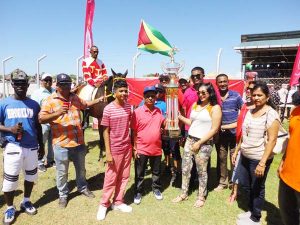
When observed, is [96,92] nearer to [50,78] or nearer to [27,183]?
[50,78]

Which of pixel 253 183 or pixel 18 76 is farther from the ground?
pixel 18 76

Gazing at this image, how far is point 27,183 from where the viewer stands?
432 centimetres

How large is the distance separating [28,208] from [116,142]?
1.80m

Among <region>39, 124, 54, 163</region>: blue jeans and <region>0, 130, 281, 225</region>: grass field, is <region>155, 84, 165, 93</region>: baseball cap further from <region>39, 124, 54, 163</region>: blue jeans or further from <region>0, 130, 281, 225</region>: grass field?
<region>39, 124, 54, 163</region>: blue jeans

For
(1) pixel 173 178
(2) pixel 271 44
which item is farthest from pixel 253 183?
(2) pixel 271 44

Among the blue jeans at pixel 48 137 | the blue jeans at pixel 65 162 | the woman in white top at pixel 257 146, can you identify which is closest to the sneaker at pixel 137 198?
the blue jeans at pixel 65 162

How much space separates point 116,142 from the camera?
417 cm

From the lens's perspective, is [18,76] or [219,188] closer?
[18,76]

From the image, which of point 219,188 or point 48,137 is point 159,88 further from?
point 48,137

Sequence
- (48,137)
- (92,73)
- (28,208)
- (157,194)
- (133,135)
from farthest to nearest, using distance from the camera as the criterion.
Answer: (92,73) < (48,137) < (157,194) < (133,135) < (28,208)

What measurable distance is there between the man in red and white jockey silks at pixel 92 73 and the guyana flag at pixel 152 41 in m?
1.93

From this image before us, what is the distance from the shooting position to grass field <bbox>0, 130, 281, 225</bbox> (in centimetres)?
418

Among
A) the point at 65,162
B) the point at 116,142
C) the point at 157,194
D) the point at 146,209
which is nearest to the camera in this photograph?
the point at 116,142

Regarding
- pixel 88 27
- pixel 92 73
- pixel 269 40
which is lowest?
pixel 92 73
